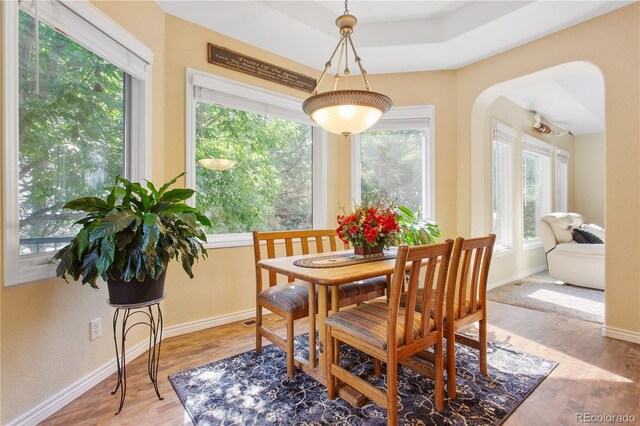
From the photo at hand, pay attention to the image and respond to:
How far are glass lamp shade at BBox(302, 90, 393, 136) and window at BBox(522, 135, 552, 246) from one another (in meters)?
3.97

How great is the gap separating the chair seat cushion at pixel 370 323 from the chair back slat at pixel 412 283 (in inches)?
1.3

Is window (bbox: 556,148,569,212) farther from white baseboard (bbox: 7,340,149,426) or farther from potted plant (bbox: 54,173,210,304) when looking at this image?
white baseboard (bbox: 7,340,149,426)

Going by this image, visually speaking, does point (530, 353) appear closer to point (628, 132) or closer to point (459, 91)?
point (628, 132)

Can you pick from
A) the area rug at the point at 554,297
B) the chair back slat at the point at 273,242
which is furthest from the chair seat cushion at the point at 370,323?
the area rug at the point at 554,297

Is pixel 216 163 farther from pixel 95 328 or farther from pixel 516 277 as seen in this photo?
pixel 516 277

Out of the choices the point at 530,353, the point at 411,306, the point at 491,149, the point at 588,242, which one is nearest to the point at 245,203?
the point at 411,306

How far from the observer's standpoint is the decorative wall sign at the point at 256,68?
2.89 meters

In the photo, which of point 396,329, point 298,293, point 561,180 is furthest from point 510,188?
point 396,329

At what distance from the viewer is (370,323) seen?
5.19 ft

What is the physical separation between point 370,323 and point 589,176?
7209mm

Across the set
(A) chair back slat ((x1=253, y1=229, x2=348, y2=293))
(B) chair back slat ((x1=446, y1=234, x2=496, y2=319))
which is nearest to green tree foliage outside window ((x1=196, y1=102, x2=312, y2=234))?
(A) chair back slat ((x1=253, y1=229, x2=348, y2=293))

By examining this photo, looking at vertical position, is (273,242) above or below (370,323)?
above

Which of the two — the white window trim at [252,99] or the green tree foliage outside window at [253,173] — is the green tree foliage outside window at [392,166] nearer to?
the white window trim at [252,99]

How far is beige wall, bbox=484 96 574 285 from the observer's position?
4043 mm
